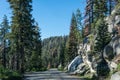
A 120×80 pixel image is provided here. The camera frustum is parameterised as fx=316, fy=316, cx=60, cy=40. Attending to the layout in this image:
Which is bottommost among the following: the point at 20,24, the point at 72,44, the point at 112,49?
the point at 112,49

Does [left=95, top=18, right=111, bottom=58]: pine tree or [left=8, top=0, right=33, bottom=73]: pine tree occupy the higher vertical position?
[left=8, top=0, right=33, bottom=73]: pine tree

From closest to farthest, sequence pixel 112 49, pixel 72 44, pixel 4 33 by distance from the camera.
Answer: pixel 112 49
pixel 4 33
pixel 72 44

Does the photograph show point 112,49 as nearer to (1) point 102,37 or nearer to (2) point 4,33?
(1) point 102,37

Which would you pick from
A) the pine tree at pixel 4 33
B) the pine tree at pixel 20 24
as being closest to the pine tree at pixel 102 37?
the pine tree at pixel 20 24

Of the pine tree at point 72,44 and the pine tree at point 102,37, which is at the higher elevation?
the pine tree at point 72,44

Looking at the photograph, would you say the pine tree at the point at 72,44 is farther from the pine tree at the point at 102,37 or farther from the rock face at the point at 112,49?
the rock face at the point at 112,49

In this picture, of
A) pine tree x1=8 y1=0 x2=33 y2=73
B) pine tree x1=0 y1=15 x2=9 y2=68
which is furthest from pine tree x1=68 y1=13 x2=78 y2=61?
pine tree x1=8 y1=0 x2=33 y2=73

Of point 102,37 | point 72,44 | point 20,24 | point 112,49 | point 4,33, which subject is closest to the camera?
point 112,49

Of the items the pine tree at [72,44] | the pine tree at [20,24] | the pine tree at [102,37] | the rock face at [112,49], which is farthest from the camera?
the pine tree at [72,44]

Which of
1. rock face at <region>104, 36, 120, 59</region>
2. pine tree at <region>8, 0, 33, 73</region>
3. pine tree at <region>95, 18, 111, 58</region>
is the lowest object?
rock face at <region>104, 36, 120, 59</region>

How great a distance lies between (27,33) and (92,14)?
26111 mm

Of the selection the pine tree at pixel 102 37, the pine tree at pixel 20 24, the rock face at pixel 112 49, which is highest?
the pine tree at pixel 20 24

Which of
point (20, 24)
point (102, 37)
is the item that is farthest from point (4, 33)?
point (102, 37)

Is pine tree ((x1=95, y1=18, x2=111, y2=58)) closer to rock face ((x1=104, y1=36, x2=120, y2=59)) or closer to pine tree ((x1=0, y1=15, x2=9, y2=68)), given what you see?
rock face ((x1=104, y1=36, x2=120, y2=59))
